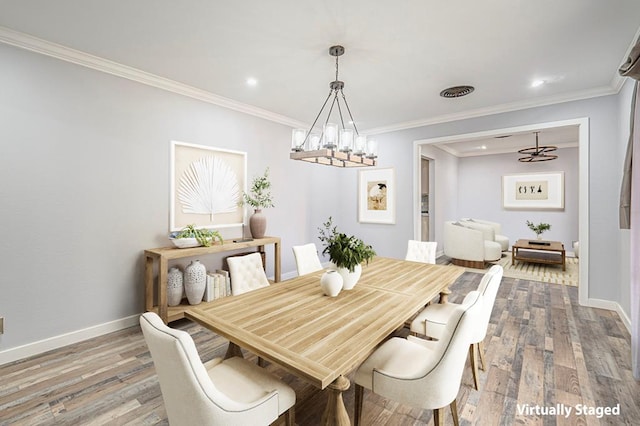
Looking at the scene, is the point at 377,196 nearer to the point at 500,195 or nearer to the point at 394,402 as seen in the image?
the point at 394,402

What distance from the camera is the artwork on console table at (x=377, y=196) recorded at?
5.13 m

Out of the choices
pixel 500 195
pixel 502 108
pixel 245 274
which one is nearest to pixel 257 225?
pixel 245 274

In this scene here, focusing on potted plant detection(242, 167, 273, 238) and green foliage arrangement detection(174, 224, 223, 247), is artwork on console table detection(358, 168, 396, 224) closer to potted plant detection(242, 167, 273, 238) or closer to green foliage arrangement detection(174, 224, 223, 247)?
potted plant detection(242, 167, 273, 238)

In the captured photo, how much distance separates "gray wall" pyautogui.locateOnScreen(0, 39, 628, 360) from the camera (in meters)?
2.41

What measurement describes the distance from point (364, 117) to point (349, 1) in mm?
2668

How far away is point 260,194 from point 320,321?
9.01ft

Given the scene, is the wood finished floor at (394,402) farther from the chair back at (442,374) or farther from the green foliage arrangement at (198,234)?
the green foliage arrangement at (198,234)

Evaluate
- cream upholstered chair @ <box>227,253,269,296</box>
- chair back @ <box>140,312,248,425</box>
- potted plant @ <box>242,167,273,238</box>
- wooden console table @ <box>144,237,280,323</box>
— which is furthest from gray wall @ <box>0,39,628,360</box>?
chair back @ <box>140,312,248,425</box>

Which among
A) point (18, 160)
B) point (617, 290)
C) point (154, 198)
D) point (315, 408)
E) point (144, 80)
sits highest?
point (144, 80)

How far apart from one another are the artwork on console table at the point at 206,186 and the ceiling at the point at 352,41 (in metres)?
0.76

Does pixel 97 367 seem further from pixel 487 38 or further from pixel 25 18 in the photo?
pixel 487 38

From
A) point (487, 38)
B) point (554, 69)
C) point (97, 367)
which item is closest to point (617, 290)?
point (554, 69)

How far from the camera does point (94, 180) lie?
278 centimetres

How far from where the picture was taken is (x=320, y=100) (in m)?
3.80
